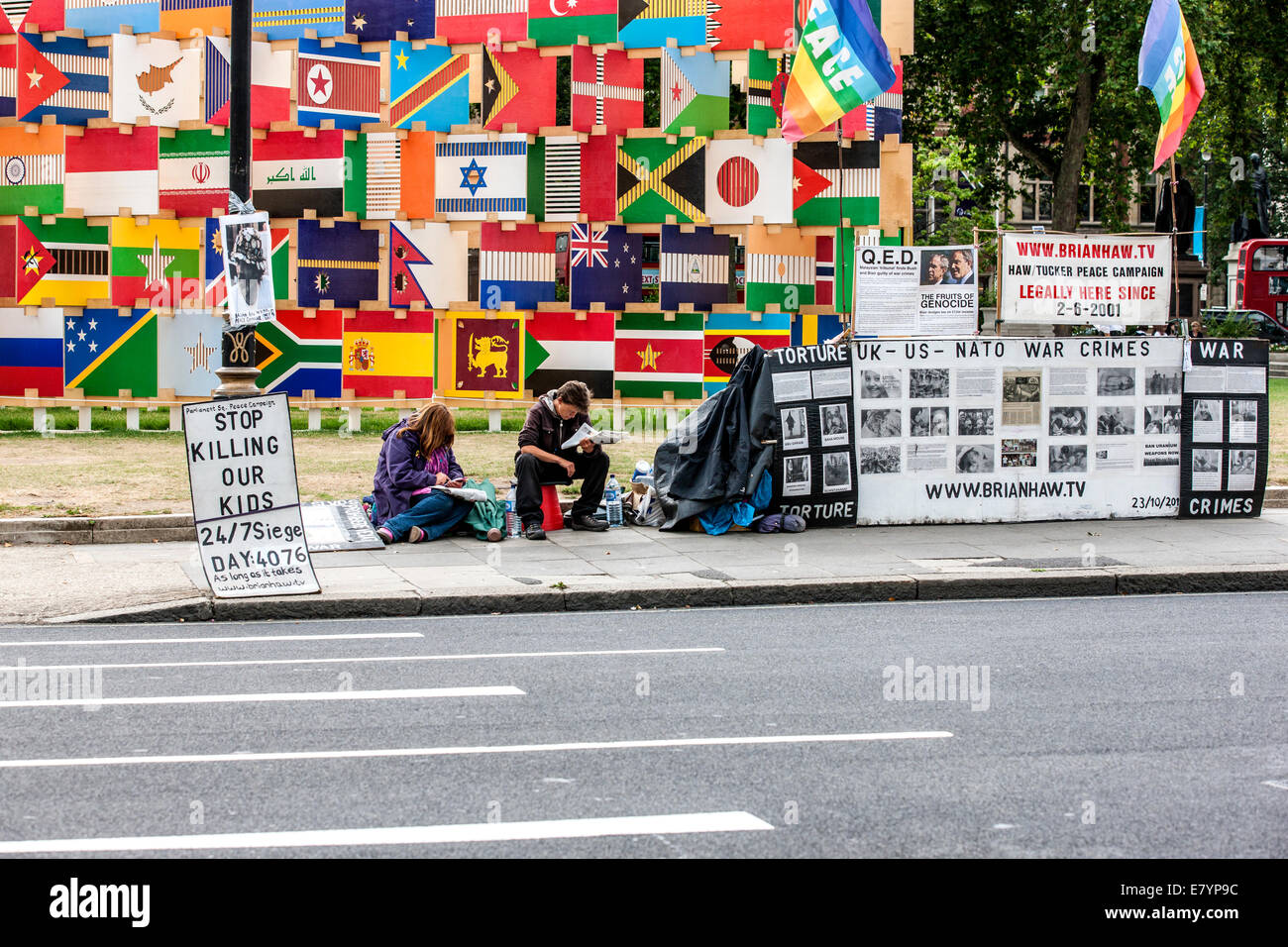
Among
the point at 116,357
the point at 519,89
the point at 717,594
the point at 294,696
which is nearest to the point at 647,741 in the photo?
the point at 294,696

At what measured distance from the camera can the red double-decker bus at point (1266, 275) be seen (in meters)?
52.0

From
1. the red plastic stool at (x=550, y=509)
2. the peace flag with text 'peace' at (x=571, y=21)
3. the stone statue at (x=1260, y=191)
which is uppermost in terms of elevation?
the stone statue at (x=1260, y=191)

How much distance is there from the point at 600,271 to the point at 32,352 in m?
7.73

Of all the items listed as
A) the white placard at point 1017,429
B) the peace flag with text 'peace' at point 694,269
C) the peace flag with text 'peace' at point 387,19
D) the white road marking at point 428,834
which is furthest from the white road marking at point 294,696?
the peace flag with text 'peace' at point 387,19

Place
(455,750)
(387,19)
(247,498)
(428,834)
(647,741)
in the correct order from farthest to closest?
(387,19)
(247,498)
(647,741)
(455,750)
(428,834)

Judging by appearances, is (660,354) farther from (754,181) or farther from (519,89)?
(519,89)

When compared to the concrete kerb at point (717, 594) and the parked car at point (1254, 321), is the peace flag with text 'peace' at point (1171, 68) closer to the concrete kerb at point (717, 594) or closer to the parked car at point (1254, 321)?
the concrete kerb at point (717, 594)

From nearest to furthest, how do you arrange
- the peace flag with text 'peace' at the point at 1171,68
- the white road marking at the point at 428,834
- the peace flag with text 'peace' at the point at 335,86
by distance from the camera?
the white road marking at the point at 428,834 < the peace flag with text 'peace' at the point at 1171,68 < the peace flag with text 'peace' at the point at 335,86

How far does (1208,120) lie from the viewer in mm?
40594

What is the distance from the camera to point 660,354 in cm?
2000

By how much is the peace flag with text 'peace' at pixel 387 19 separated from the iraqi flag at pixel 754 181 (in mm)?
4486
